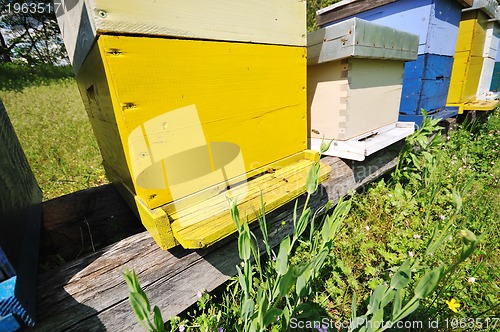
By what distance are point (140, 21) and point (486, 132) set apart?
180 inches

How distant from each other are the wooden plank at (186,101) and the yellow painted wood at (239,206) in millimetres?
79

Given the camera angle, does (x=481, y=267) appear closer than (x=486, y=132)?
Yes

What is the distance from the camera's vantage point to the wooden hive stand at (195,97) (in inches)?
28.3

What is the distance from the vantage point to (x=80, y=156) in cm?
295

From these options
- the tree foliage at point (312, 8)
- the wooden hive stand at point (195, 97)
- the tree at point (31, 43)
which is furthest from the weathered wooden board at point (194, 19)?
the tree at point (31, 43)

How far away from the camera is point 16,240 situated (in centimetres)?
73

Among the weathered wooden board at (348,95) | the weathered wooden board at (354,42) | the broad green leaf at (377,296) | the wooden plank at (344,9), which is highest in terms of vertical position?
the wooden plank at (344,9)

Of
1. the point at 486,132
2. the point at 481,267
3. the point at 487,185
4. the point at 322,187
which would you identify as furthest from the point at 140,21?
the point at 486,132

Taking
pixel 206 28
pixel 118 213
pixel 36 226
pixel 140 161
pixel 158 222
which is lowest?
pixel 118 213

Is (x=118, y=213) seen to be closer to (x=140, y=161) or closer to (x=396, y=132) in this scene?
(x=140, y=161)

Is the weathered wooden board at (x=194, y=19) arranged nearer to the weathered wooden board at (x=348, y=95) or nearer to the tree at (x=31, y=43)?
the weathered wooden board at (x=348, y=95)

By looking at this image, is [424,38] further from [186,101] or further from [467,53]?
[186,101]

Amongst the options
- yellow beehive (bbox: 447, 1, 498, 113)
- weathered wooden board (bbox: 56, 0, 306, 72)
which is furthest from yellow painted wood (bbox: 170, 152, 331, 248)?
yellow beehive (bbox: 447, 1, 498, 113)

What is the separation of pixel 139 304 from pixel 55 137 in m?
4.01
